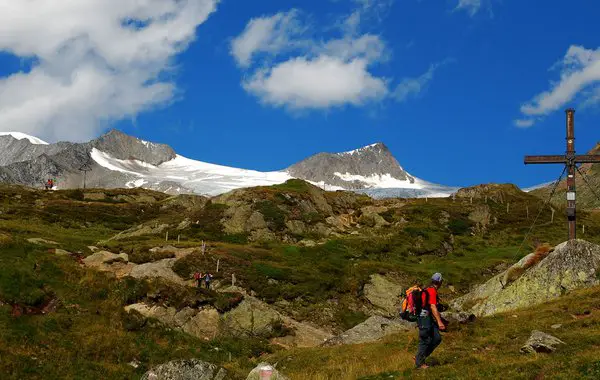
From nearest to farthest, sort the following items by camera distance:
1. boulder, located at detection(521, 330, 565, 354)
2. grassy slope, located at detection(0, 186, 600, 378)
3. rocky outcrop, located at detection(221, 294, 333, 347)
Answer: boulder, located at detection(521, 330, 565, 354) → grassy slope, located at detection(0, 186, 600, 378) → rocky outcrop, located at detection(221, 294, 333, 347)

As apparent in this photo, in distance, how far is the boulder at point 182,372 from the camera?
18375 millimetres

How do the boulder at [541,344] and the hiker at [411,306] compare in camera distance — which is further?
the boulder at [541,344]

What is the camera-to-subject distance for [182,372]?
18.5 meters

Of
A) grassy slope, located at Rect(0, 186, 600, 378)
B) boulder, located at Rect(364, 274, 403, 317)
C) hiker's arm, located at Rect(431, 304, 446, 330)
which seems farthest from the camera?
boulder, located at Rect(364, 274, 403, 317)

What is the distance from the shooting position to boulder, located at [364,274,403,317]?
5183cm

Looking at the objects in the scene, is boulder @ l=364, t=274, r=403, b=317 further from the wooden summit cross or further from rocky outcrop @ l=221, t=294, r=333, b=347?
the wooden summit cross

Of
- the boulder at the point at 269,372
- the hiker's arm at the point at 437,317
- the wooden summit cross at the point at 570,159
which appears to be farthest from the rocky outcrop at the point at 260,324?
the hiker's arm at the point at 437,317

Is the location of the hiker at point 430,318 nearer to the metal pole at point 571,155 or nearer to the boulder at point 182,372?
the boulder at point 182,372

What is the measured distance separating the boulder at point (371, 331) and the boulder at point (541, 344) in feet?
35.6

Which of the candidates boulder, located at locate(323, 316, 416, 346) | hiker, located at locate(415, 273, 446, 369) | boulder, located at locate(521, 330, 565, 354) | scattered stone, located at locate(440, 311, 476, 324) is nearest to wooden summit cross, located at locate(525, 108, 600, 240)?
boulder, located at locate(323, 316, 416, 346)

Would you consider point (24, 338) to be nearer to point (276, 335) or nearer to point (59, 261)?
point (59, 261)

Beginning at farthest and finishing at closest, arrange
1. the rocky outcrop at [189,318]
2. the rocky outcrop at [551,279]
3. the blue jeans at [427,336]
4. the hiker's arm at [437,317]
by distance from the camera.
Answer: the rocky outcrop at [189,318] → the rocky outcrop at [551,279] → the blue jeans at [427,336] → the hiker's arm at [437,317]

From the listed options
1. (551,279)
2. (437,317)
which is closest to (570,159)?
(551,279)

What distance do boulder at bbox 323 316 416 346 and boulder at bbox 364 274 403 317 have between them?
18270 millimetres
